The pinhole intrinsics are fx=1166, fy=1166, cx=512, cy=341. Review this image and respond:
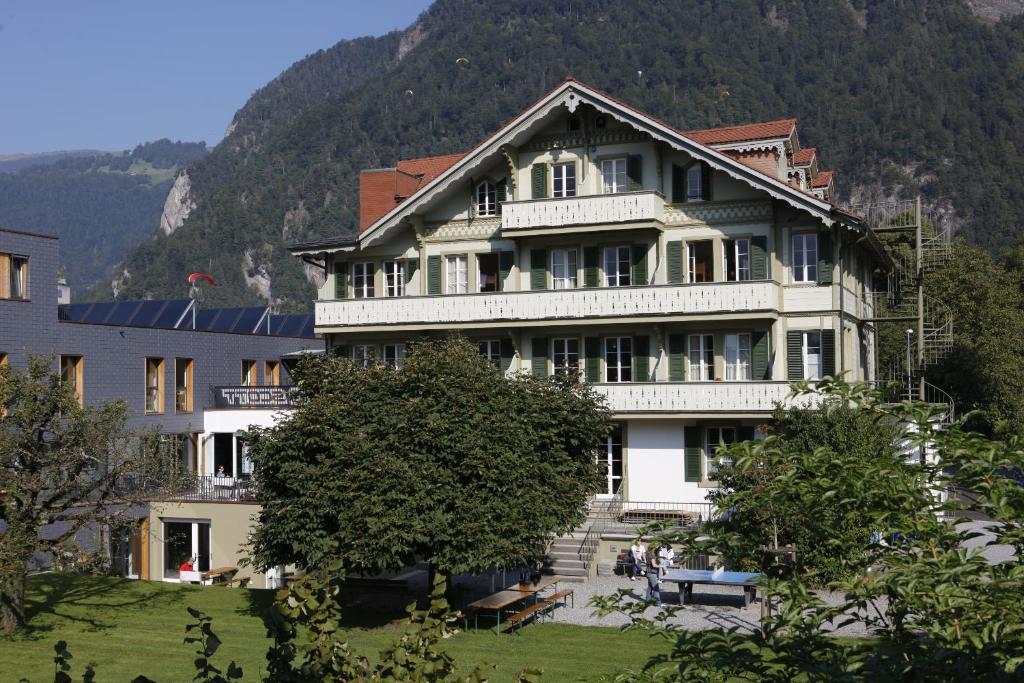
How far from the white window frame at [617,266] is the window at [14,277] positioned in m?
18.7

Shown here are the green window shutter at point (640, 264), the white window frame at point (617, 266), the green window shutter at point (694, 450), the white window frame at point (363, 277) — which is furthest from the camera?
the white window frame at point (363, 277)

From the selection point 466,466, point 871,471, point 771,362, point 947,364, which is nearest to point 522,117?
point 771,362

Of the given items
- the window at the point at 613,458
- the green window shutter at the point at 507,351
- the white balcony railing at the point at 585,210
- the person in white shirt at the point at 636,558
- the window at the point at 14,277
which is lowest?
the person in white shirt at the point at 636,558

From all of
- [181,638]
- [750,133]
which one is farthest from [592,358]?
[181,638]

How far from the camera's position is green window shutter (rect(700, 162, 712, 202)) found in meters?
38.1

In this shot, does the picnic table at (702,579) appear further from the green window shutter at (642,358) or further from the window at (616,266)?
the window at (616,266)

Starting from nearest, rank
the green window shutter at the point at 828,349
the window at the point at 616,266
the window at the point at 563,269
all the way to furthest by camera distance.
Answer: the green window shutter at the point at 828,349, the window at the point at 616,266, the window at the point at 563,269

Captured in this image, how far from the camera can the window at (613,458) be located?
1533 inches

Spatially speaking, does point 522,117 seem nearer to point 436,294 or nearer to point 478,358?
point 436,294

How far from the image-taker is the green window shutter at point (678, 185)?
38375mm

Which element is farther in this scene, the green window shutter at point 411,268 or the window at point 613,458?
the green window shutter at point 411,268

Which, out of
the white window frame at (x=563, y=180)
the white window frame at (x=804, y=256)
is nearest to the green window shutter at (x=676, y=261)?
the white window frame at (x=804, y=256)

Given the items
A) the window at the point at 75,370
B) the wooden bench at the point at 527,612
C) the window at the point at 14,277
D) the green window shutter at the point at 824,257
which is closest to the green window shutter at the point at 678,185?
the green window shutter at the point at 824,257

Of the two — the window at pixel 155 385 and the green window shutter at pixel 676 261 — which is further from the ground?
the green window shutter at pixel 676 261
